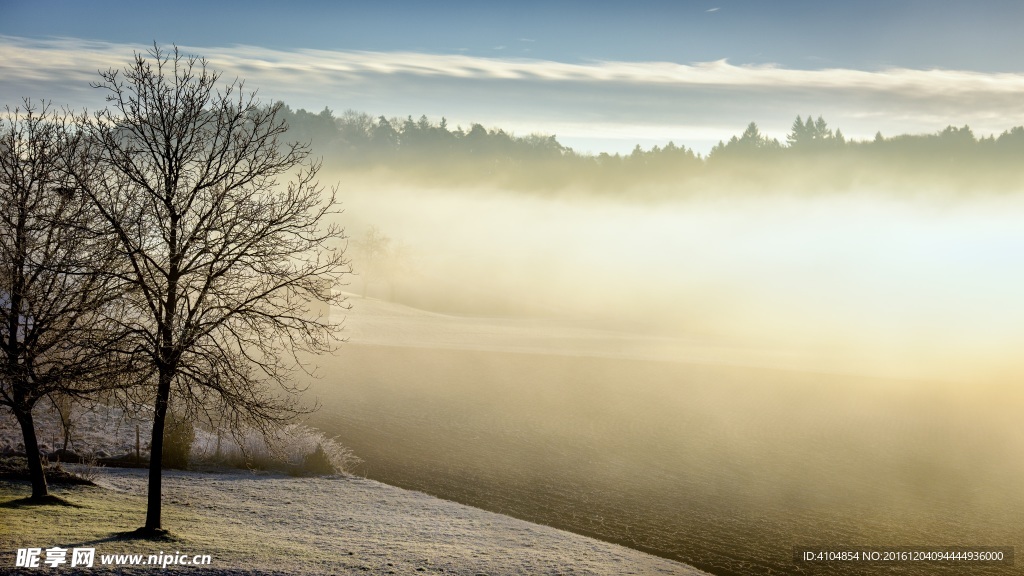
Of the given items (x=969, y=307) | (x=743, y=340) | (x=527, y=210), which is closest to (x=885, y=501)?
(x=743, y=340)

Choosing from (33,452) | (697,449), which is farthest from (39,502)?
(697,449)

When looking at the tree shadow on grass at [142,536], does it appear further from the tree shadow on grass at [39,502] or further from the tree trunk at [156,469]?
the tree shadow on grass at [39,502]

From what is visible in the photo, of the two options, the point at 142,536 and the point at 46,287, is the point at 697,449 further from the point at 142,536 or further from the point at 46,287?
the point at 46,287

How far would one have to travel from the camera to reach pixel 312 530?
23.8 metres

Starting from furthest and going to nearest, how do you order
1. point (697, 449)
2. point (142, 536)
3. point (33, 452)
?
point (697, 449), point (33, 452), point (142, 536)

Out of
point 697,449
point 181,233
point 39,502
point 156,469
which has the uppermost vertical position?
point 181,233

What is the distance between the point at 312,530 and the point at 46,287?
10.5m

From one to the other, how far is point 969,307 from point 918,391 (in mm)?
73749

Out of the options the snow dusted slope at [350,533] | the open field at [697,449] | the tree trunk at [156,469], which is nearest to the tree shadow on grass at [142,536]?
the tree trunk at [156,469]

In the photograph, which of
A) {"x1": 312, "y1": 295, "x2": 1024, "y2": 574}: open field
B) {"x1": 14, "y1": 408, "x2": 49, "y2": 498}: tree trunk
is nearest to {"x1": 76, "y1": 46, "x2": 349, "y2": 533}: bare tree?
{"x1": 14, "y1": 408, "x2": 49, "y2": 498}: tree trunk

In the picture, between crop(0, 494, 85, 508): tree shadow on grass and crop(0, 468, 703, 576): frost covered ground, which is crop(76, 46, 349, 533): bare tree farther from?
crop(0, 494, 85, 508): tree shadow on grass

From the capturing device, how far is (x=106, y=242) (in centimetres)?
1877

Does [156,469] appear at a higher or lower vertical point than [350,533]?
higher

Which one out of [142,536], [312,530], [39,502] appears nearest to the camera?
[142,536]
